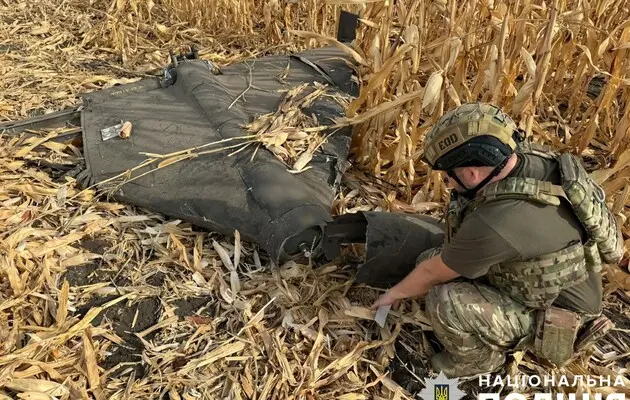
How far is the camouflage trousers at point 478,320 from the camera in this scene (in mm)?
2064

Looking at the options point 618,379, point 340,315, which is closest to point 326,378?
point 340,315

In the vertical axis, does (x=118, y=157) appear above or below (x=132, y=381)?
above

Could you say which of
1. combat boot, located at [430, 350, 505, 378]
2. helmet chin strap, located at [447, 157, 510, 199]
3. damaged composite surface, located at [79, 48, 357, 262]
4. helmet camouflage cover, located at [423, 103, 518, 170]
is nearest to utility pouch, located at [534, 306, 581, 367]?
combat boot, located at [430, 350, 505, 378]

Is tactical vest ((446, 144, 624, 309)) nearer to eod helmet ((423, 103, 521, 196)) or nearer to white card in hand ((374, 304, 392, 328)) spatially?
eod helmet ((423, 103, 521, 196))

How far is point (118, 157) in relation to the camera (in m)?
2.99

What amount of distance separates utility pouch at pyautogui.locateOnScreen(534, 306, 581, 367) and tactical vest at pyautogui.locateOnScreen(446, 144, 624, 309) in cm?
6

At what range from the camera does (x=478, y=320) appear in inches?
81.1

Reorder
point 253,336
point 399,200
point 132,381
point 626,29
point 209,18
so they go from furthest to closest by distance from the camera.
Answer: point 209,18, point 399,200, point 626,29, point 253,336, point 132,381

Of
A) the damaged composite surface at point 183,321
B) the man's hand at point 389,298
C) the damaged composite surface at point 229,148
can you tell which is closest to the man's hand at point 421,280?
the man's hand at point 389,298

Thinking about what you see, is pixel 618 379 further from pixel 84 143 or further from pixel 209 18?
pixel 209 18

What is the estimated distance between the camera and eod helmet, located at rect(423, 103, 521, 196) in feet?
5.88

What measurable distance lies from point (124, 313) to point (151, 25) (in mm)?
3413

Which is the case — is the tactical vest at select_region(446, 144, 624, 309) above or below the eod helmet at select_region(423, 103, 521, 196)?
below

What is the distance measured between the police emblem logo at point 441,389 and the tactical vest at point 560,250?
0.49 meters
